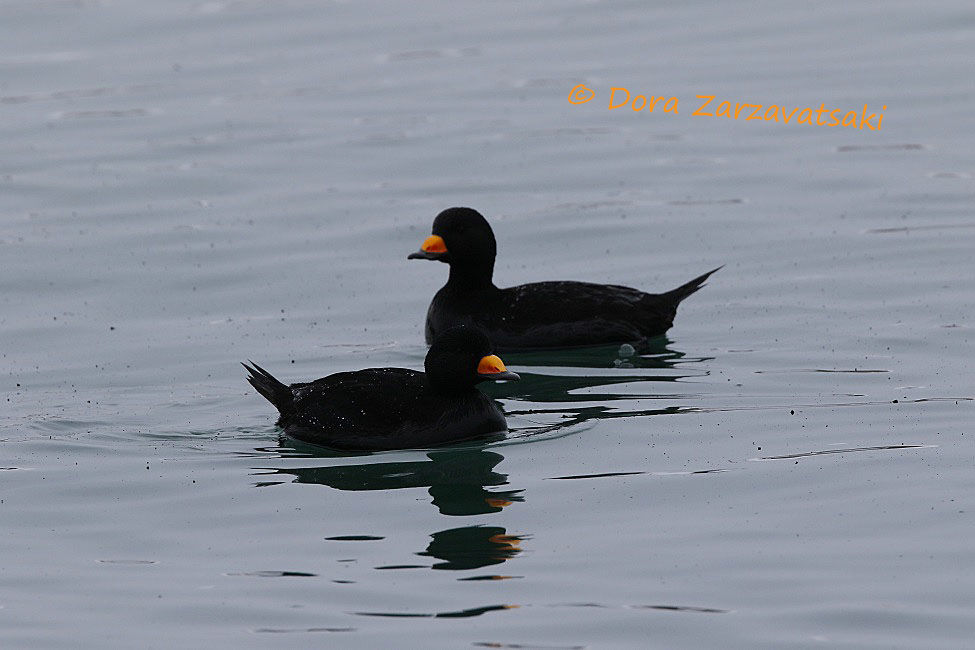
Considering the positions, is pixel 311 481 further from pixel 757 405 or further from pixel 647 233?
pixel 647 233

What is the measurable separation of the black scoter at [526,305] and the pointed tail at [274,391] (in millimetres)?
2429

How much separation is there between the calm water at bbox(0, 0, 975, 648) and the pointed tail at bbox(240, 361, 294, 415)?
239 mm

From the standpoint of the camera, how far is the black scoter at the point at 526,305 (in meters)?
13.8

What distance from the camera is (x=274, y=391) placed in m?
11.5

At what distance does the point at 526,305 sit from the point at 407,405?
299 centimetres

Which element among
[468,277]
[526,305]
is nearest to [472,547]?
[526,305]

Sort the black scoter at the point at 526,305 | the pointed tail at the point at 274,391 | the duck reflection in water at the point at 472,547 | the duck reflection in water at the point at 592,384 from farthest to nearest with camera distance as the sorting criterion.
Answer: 1. the black scoter at the point at 526,305
2. the duck reflection in water at the point at 592,384
3. the pointed tail at the point at 274,391
4. the duck reflection in water at the point at 472,547

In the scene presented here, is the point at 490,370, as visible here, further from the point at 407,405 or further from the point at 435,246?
the point at 435,246

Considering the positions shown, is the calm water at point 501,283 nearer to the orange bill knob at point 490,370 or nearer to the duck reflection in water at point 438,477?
the duck reflection in water at point 438,477

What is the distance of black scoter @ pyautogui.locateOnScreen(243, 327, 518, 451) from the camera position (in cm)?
1102

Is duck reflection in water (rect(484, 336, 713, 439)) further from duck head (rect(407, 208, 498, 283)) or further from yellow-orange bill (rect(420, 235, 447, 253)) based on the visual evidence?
yellow-orange bill (rect(420, 235, 447, 253))

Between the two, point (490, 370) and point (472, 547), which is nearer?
point (472, 547)

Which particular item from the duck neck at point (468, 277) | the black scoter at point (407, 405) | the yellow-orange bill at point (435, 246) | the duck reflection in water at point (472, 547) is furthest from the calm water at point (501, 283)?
the yellow-orange bill at point (435, 246)

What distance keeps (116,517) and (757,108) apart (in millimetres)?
12507
